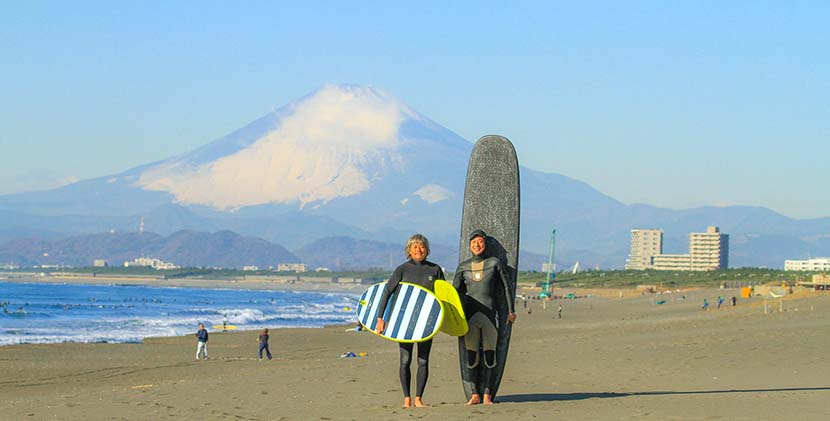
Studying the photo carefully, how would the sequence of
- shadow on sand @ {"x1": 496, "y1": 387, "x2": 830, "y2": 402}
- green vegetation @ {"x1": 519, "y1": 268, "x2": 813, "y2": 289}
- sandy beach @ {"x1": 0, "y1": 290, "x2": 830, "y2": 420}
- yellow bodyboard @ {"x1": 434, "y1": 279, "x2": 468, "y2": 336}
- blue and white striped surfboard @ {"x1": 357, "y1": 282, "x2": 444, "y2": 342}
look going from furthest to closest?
1. green vegetation @ {"x1": 519, "y1": 268, "x2": 813, "y2": 289}
2. shadow on sand @ {"x1": 496, "y1": 387, "x2": 830, "y2": 402}
3. sandy beach @ {"x1": 0, "y1": 290, "x2": 830, "y2": 420}
4. yellow bodyboard @ {"x1": 434, "y1": 279, "x2": 468, "y2": 336}
5. blue and white striped surfboard @ {"x1": 357, "y1": 282, "x2": 444, "y2": 342}

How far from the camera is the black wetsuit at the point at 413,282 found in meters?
10.3

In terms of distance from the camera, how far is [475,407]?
10484 mm

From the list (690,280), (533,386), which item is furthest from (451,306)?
(690,280)

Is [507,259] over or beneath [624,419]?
over

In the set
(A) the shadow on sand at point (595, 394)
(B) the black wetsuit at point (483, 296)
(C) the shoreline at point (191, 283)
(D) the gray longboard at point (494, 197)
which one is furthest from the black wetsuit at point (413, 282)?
(C) the shoreline at point (191, 283)

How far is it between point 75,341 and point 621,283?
86945 mm

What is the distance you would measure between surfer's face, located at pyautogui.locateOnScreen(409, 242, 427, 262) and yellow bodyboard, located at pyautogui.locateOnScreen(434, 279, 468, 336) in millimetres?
252

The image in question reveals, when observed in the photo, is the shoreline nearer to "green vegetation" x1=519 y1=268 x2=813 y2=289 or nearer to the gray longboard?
"green vegetation" x1=519 y1=268 x2=813 y2=289

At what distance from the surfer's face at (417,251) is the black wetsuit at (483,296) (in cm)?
40

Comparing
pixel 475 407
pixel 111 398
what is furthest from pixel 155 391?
pixel 475 407

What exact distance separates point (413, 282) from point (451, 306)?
397mm

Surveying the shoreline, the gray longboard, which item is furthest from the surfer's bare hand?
the shoreline

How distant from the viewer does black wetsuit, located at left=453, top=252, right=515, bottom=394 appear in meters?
10.5

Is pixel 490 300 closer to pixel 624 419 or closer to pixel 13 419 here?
pixel 624 419
